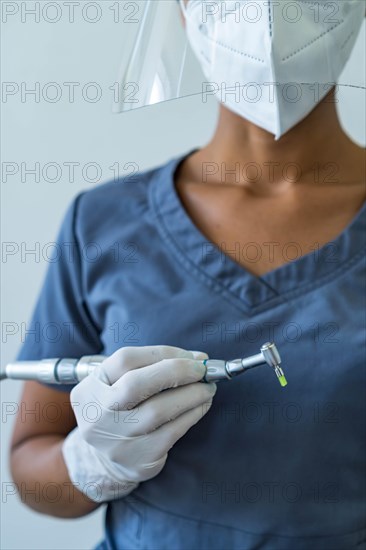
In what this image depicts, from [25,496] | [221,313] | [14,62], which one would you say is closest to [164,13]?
[221,313]

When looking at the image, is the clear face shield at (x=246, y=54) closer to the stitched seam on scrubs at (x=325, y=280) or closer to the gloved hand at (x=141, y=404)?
the stitched seam on scrubs at (x=325, y=280)

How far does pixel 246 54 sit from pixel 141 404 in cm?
38

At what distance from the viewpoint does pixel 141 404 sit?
0.77m

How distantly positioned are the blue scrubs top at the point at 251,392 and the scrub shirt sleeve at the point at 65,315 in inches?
0.9

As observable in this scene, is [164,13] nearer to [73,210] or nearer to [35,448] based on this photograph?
[73,210]

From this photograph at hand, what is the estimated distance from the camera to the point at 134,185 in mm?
979

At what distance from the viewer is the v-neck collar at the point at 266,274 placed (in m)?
0.85

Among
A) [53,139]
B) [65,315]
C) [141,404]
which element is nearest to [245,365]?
[141,404]

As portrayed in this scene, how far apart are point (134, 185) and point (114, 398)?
12.7 inches

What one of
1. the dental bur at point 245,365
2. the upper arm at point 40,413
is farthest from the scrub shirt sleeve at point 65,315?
the dental bur at point 245,365

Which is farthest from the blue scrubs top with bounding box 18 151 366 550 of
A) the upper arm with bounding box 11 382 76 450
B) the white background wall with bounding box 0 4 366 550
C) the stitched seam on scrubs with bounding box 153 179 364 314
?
the white background wall with bounding box 0 4 366 550

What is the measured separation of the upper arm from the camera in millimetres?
939

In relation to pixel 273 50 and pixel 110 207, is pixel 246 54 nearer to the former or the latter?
pixel 273 50

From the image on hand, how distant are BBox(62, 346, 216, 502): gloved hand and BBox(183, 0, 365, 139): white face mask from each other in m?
0.28
